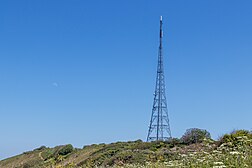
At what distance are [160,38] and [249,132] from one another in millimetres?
15694

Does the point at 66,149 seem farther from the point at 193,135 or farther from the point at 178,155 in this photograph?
the point at 178,155

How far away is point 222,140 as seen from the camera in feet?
71.2

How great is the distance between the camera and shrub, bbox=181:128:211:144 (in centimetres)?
3141

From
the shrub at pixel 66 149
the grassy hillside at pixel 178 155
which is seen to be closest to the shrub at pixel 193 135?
the grassy hillside at pixel 178 155

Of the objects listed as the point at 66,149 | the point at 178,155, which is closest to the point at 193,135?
the point at 178,155

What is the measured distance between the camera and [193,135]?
31.7 meters

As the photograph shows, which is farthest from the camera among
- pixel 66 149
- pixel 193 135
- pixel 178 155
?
pixel 66 149

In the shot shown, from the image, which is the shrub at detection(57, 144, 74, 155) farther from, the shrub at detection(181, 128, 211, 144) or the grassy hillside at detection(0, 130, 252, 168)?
the shrub at detection(181, 128, 211, 144)

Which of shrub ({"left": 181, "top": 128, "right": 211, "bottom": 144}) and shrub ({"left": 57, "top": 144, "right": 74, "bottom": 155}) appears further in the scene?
shrub ({"left": 57, "top": 144, "right": 74, "bottom": 155})

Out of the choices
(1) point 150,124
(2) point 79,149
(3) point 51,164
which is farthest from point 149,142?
(3) point 51,164

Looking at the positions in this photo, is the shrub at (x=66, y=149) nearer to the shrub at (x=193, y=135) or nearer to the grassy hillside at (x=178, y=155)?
the grassy hillside at (x=178, y=155)

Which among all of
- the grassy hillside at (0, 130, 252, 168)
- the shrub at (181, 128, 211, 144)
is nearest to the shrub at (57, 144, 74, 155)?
the grassy hillside at (0, 130, 252, 168)

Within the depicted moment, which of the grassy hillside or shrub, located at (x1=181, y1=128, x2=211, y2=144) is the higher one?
shrub, located at (x1=181, y1=128, x2=211, y2=144)

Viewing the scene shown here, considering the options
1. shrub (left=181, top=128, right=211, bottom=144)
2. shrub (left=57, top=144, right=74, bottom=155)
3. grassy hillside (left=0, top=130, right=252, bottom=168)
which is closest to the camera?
grassy hillside (left=0, top=130, right=252, bottom=168)
